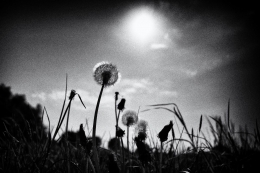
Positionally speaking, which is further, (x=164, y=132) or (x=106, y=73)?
(x=106, y=73)

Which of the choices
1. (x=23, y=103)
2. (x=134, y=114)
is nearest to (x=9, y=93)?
(x=23, y=103)

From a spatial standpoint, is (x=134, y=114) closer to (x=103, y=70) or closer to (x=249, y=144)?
→ (x=103, y=70)

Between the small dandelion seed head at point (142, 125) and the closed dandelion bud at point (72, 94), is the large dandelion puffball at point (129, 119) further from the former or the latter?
the closed dandelion bud at point (72, 94)

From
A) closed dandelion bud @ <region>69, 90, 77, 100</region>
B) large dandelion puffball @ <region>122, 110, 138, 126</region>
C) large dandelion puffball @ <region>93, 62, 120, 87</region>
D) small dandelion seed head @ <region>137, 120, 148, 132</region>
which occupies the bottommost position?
small dandelion seed head @ <region>137, 120, 148, 132</region>

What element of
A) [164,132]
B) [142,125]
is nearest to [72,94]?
[164,132]

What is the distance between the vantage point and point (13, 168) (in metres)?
1.65

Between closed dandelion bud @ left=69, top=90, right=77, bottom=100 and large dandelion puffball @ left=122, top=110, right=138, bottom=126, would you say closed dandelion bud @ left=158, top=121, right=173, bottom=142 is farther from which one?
large dandelion puffball @ left=122, top=110, right=138, bottom=126

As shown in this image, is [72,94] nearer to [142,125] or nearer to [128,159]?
[128,159]

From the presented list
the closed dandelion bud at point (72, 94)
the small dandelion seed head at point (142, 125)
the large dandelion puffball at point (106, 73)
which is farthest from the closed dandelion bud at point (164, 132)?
the small dandelion seed head at point (142, 125)

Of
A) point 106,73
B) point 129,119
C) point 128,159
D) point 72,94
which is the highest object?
point 106,73

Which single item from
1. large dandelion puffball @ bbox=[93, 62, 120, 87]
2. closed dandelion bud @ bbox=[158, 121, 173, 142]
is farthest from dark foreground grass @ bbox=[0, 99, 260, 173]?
large dandelion puffball @ bbox=[93, 62, 120, 87]

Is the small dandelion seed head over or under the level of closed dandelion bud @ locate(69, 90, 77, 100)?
under

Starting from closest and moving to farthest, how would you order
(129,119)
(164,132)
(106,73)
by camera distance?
(164,132)
(106,73)
(129,119)

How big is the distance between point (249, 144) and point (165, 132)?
6.51ft
